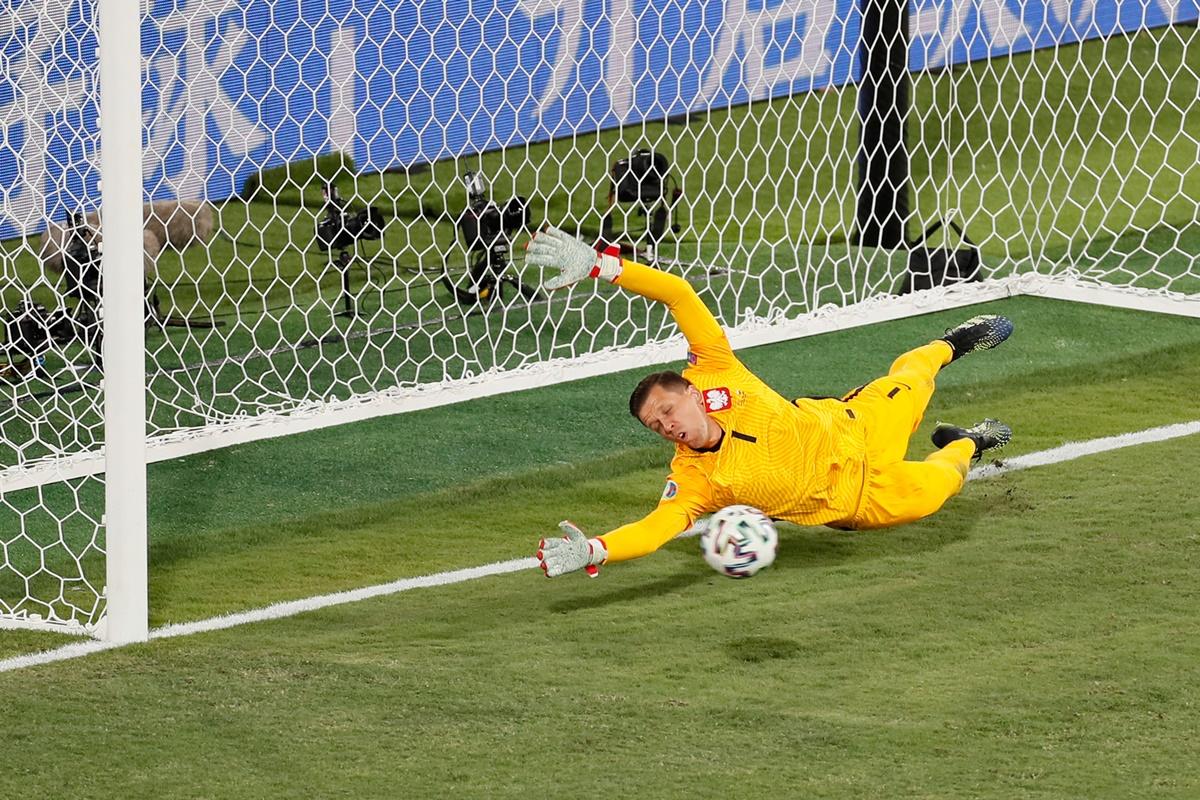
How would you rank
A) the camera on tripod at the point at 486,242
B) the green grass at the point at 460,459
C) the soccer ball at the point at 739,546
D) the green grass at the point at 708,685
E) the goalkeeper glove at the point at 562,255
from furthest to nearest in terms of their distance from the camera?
the camera on tripod at the point at 486,242, the green grass at the point at 460,459, the goalkeeper glove at the point at 562,255, the soccer ball at the point at 739,546, the green grass at the point at 708,685

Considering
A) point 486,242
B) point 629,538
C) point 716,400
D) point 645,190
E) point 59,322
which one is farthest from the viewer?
point 645,190

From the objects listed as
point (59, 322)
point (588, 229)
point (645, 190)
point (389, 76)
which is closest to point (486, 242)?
point (645, 190)

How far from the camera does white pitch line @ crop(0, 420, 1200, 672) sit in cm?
533

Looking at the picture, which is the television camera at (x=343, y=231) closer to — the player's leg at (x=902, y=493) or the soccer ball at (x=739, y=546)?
the player's leg at (x=902, y=493)

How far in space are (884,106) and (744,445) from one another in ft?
14.0

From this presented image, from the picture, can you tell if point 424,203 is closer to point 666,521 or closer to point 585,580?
point 585,580

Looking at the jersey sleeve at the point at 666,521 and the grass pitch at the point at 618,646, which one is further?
the jersey sleeve at the point at 666,521

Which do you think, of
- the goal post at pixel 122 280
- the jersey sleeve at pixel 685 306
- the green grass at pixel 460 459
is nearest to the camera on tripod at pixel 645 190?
the green grass at pixel 460 459

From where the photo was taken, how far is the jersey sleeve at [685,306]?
574 centimetres

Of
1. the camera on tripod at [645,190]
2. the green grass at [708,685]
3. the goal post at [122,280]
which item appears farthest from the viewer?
the camera on tripod at [645,190]

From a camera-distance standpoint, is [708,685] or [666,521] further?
[666,521]

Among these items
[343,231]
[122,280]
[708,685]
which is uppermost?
[343,231]

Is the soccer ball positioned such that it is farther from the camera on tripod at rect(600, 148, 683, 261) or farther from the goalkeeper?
the camera on tripod at rect(600, 148, 683, 261)

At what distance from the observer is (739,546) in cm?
525
